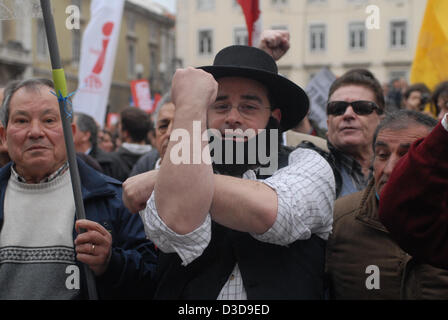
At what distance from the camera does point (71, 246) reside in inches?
90.2

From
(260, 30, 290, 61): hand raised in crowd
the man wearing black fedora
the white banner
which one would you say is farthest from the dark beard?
the white banner

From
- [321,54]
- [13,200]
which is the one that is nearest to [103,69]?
[13,200]

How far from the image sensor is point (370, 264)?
2279 mm

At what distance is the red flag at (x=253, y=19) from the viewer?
128 inches

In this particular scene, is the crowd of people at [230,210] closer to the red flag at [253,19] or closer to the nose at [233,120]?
the nose at [233,120]

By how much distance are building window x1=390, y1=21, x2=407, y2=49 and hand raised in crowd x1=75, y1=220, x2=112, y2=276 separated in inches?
1176

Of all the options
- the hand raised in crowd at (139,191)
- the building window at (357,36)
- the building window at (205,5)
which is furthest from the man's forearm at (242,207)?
the building window at (205,5)

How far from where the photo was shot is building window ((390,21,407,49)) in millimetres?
29266

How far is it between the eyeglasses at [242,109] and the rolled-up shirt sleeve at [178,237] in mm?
513

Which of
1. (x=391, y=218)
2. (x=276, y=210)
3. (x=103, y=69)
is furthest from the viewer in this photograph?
(x=103, y=69)

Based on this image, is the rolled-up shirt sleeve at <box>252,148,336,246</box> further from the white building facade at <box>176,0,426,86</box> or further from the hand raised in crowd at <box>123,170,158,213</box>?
the white building facade at <box>176,0,426,86</box>

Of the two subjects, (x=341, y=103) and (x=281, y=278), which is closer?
(x=281, y=278)

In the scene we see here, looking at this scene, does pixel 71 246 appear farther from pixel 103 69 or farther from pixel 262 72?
pixel 103 69

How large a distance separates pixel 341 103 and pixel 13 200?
Answer: 2026mm
